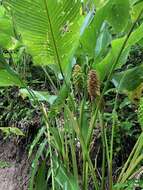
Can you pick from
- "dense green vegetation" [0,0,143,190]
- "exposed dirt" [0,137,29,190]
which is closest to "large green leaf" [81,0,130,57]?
"dense green vegetation" [0,0,143,190]

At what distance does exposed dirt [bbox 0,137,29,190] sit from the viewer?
196 centimetres

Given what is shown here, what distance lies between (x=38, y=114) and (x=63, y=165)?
83 centimetres

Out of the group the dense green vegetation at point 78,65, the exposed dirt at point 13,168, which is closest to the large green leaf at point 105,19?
the dense green vegetation at point 78,65

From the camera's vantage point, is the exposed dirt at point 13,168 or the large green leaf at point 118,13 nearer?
the large green leaf at point 118,13

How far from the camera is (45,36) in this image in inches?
44.3

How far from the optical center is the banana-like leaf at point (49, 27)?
1.06m

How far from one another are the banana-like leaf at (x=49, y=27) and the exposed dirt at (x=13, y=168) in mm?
929

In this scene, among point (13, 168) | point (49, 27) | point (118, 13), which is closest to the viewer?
point (49, 27)

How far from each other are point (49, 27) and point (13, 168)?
1.15 m

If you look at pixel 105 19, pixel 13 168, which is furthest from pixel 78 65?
pixel 13 168

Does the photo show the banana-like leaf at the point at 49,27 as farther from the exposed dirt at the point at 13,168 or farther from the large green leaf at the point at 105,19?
the exposed dirt at the point at 13,168

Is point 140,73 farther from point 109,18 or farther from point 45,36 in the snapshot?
point 45,36

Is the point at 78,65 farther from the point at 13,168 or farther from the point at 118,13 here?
the point at 13,168

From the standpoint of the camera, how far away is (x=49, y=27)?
110 cm
